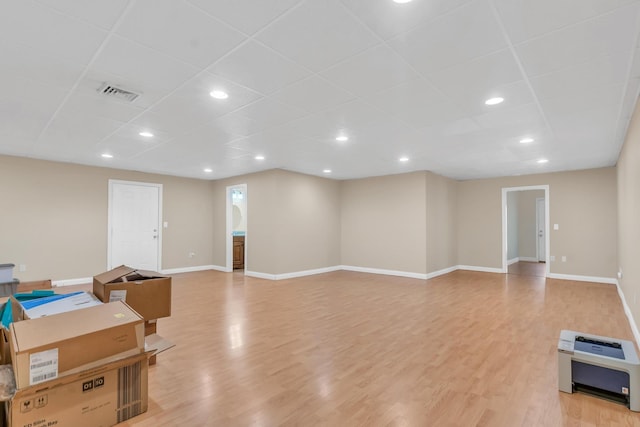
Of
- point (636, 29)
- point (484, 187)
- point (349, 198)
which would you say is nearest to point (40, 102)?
point (636, 29)

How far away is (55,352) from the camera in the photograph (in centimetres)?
154

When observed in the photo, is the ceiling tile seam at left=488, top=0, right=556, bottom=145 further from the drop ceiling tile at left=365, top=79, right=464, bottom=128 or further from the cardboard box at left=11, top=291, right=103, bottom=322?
the cardboard box at left=11, top=291, right=103, bottom=322

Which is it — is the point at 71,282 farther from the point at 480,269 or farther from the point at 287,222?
the point at 480,269

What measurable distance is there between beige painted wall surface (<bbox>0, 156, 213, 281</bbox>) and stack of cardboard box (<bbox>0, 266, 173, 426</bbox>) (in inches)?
205

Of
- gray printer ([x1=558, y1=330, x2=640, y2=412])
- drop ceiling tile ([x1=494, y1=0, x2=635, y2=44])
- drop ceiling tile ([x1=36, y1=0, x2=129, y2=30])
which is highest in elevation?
drop ceiling tile ([x1=36, y1=0, x2=129, y2=30])

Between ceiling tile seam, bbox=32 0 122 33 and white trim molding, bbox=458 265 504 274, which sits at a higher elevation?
ceiling tile seam, bbox=32 0 122 33

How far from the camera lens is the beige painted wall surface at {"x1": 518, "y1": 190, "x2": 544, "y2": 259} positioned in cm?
1030

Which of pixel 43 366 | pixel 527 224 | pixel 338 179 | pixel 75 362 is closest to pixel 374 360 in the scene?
pixel 75 362

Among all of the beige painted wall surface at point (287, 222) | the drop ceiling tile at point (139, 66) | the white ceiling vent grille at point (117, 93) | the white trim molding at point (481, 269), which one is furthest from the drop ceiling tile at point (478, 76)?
the white trim molding at point (481, 269)

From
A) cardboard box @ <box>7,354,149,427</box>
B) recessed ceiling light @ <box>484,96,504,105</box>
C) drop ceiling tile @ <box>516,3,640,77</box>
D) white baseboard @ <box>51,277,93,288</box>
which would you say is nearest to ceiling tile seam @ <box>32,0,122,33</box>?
cardboard box @ <box>7,354,149,427</box>

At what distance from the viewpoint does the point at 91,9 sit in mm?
1830

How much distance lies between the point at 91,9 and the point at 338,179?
6.87 metres

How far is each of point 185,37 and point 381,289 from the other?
16.6ft

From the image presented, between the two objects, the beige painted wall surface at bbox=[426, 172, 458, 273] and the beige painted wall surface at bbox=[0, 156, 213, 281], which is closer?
the beige painted wall surface at bbox=[0, 156, 213, 281]
